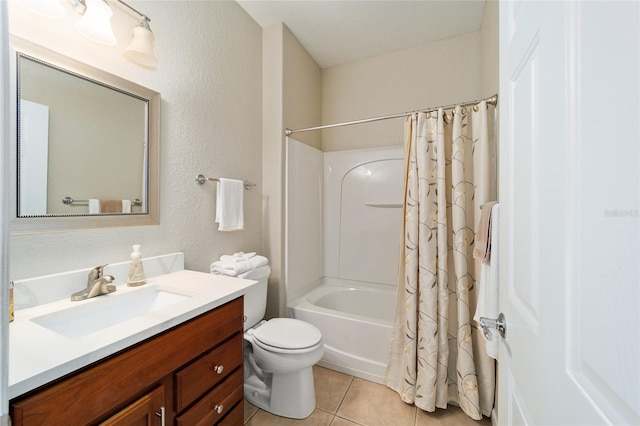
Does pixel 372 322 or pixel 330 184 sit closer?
pixel 372 322

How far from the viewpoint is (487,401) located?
1449mm

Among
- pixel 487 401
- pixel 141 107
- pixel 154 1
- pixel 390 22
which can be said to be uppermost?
pixel 390 22

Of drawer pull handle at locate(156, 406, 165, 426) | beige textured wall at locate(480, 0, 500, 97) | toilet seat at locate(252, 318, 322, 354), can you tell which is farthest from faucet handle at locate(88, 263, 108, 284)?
beige textured wall at locate(480, 0, 500, 97)

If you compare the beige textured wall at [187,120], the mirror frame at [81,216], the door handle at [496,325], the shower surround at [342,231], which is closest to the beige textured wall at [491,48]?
the shower surround at [342,231]

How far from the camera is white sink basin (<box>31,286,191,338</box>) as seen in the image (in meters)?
0.88

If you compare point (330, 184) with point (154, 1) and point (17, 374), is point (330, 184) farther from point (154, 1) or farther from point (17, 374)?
point (17, 374)

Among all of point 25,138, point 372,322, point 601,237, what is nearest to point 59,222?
point 25,138

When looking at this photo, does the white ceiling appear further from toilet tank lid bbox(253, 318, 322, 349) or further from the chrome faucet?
toilet tank lid bbox(253, 318, 322, 349)

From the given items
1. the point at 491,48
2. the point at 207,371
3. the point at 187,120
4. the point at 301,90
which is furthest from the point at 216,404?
the point at 491,48

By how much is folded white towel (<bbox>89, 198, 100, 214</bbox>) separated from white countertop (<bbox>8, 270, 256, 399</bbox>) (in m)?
0.35

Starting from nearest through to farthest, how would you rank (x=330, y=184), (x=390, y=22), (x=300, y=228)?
1. (x=390, y=22)
2. (x=300, y=228)
3. (x=330, y=184)

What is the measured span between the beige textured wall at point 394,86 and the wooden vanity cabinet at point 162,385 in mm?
2132

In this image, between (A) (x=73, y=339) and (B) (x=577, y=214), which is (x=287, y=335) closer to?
(A) (x=73, y=339)

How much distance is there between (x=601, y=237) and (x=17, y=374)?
1.08 m
